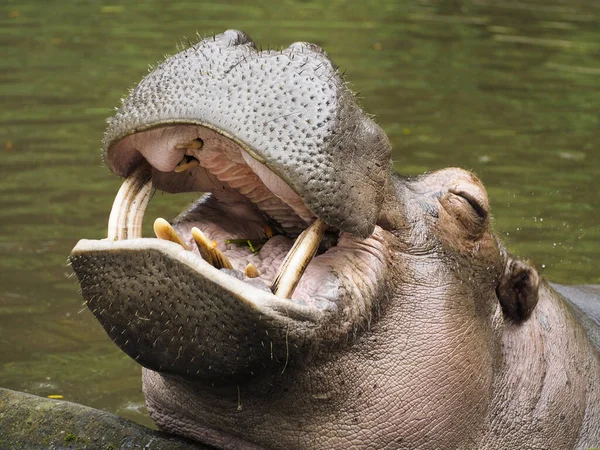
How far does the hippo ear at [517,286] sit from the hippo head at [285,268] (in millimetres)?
176

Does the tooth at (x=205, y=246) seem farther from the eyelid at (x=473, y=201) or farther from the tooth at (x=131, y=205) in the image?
the eyelid at (x=473, y=201)

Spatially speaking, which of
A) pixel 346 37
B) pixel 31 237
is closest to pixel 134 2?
pixel 346 37

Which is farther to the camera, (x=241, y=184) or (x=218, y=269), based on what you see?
(x=241, y=184)

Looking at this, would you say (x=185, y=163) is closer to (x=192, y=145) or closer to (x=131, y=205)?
(x=192, y=145)

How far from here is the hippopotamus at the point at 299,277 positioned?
2.78 meters

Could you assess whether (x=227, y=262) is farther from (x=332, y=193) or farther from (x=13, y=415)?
(x=13, y=415)

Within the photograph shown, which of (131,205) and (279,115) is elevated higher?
(279,115)

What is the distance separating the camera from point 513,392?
3.71 m

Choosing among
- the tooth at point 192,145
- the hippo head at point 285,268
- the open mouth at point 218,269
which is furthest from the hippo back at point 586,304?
the tooth at point 192,145

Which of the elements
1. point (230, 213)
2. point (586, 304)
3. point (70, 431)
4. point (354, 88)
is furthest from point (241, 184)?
point (354, 88)

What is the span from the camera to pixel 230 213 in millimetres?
3385

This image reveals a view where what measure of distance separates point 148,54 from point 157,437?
9.69 meters

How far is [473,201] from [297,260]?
3.16ft

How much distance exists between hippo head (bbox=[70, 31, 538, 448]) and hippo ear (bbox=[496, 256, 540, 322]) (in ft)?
0.58
